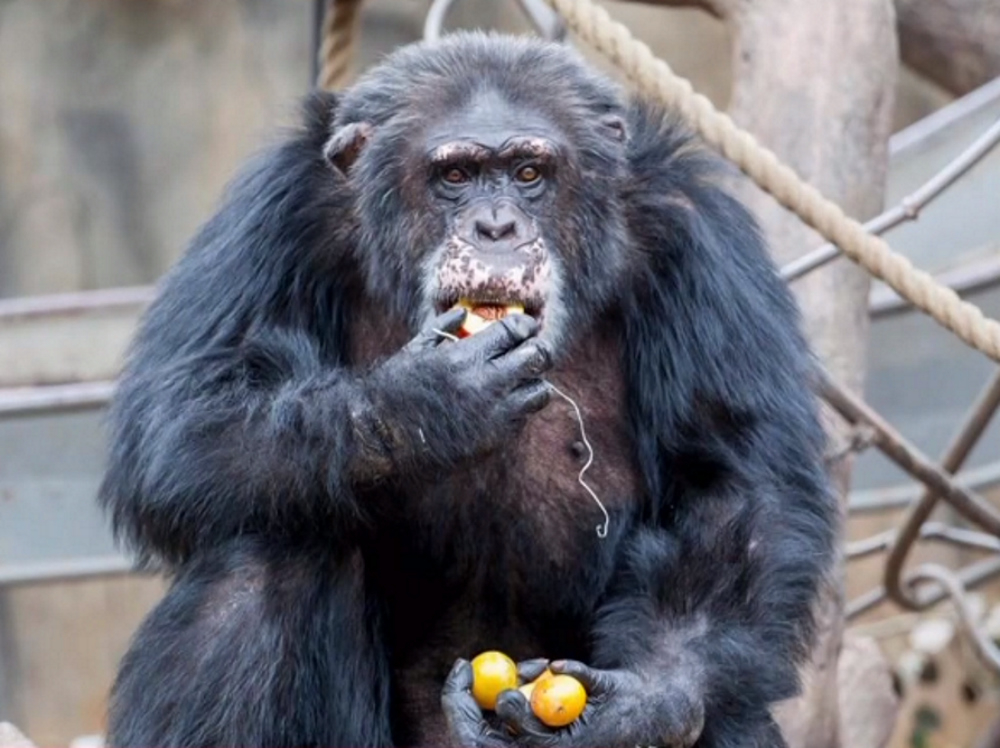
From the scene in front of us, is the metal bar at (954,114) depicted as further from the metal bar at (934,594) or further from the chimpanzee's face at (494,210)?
the chimpanzee's face at (494,210)

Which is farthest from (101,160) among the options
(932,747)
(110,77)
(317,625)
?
(317,625)

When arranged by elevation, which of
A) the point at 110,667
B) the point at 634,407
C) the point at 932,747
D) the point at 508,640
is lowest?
the point at 110,667

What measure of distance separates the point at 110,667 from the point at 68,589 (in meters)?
0.56

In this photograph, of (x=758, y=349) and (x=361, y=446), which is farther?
(x=758, y=349)

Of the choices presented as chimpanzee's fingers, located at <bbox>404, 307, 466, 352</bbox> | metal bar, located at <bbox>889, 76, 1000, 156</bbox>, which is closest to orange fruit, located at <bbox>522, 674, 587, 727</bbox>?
chimpanzee's fingers, located at <bbox>404, 307, 466, 352</bbox>

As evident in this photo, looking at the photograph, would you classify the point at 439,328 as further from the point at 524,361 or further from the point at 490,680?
the point at 490,680

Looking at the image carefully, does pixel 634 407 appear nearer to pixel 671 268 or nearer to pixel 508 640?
pixel 671 268

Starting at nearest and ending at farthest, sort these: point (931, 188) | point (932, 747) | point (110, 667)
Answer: point (931, 188)
point (932, 747)
point (110, 667)

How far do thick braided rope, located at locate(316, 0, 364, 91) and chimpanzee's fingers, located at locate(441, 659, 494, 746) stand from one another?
109 inches

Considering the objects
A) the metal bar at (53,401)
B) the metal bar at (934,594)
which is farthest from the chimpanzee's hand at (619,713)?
the metal bar at (53,401)

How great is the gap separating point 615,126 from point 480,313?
775 mm

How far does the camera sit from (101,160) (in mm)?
13586

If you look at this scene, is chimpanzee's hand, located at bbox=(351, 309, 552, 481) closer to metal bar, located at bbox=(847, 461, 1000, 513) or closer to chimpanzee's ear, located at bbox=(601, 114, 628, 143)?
chimpanzee's ear, located at bbox=(601, 114, 628, 143)

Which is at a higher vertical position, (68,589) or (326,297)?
(326,297)
